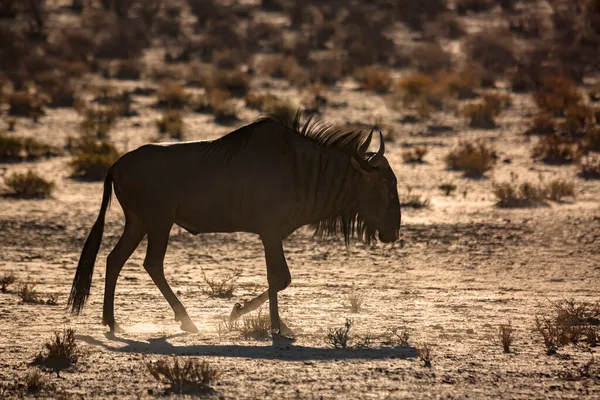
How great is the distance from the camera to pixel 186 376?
24.5 ft

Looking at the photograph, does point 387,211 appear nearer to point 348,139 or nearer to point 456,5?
point 348,139

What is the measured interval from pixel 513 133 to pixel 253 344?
570 inches

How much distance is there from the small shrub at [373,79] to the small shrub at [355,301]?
17.6 m

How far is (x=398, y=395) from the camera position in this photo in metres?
7.29

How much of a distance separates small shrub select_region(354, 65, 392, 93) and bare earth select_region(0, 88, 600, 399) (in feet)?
30.5

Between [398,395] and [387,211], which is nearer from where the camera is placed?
[398,395]

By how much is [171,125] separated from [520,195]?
27.8 feet

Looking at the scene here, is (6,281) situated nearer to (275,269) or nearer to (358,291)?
(275,269)

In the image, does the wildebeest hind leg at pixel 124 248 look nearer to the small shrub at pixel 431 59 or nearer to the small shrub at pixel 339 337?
the small shrub at pixel 339 337

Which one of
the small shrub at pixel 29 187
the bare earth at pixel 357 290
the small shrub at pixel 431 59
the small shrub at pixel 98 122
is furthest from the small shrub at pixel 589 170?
the small shrub at pixel 431 59

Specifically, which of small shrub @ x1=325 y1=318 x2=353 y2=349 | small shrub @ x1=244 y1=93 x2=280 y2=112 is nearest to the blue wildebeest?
small shrub @ x1=325 y1=318 x2=353 y2=349

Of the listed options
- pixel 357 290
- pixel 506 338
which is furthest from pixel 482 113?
A: pixel 506 338

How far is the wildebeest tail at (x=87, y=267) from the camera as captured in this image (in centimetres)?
947

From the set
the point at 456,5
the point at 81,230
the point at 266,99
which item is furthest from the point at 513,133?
the point at 456,5
